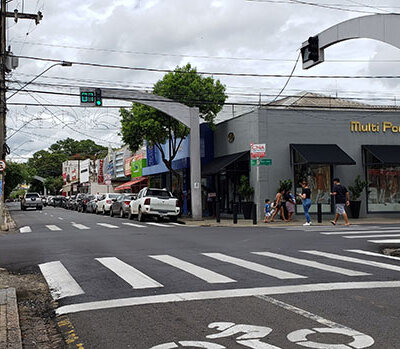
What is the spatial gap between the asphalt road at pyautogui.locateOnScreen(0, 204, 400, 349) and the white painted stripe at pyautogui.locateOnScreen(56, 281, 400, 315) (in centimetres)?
1

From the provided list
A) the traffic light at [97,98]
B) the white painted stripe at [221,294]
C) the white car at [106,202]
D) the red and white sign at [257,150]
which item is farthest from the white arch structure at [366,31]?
the white car at [106,202]

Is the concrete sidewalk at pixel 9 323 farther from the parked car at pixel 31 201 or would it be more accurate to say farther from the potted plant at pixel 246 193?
the parked car at pixel 31 201

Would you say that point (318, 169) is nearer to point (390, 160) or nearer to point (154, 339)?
→ point (390, 160)

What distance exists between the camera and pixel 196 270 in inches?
374

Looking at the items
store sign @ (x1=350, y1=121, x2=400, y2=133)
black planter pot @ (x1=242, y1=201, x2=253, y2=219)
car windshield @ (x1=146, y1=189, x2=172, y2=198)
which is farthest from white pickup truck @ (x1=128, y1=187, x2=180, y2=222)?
store sign @ (x1=350, y1=121, x2=400, y2=133)

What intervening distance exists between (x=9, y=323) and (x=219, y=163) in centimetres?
2332

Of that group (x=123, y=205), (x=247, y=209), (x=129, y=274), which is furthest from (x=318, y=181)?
(x=129, y=274)

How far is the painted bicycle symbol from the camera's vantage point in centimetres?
496

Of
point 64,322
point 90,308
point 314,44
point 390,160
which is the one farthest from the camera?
point 390,160

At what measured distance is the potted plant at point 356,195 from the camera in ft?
86.5

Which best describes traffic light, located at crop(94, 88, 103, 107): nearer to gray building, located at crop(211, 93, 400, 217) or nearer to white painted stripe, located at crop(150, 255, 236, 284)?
gray building, located at crop(211, 93, 400, 217)

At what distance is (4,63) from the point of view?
24.0 m

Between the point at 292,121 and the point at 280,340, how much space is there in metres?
22.2

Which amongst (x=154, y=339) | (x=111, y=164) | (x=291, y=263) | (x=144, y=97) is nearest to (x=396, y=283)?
(x=291, y=263)
